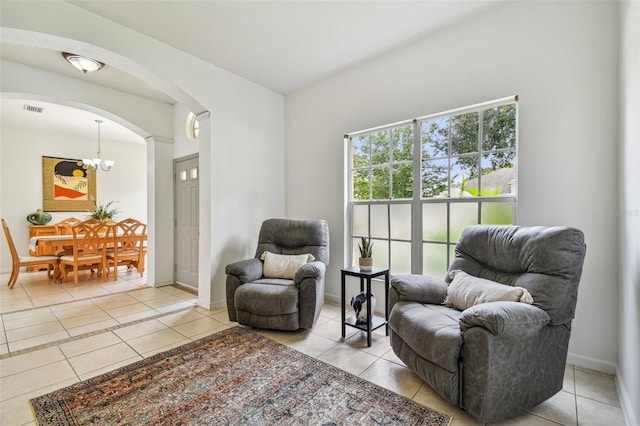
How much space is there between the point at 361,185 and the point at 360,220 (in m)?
0.43

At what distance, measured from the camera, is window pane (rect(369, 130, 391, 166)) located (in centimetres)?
332

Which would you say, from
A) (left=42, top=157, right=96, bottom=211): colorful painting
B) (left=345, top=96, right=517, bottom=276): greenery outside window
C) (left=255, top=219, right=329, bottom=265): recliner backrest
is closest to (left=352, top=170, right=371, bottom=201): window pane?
(left=345, top=96, right=517, bottom=276): greenery outside window

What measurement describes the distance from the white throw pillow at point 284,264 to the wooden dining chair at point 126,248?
10.6ft

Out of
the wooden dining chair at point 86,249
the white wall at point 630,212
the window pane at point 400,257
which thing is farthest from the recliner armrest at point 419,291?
the wooden dining chair at point 86,249

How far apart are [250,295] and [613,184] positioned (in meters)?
3.00

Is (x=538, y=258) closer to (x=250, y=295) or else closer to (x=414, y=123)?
(x=414, y=123)

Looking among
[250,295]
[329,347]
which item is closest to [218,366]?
[250,295]

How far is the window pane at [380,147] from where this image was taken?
10.9 ft

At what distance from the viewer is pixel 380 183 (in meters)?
3.38

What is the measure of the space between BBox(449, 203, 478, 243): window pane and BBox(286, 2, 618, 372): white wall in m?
0.38

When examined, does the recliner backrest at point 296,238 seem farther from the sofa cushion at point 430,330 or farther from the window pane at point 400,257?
the sofa cushion at point 430,330

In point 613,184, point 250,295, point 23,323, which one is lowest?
A: point 23,323

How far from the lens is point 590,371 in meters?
2.10

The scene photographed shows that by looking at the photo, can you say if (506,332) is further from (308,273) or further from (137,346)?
(137,346)
